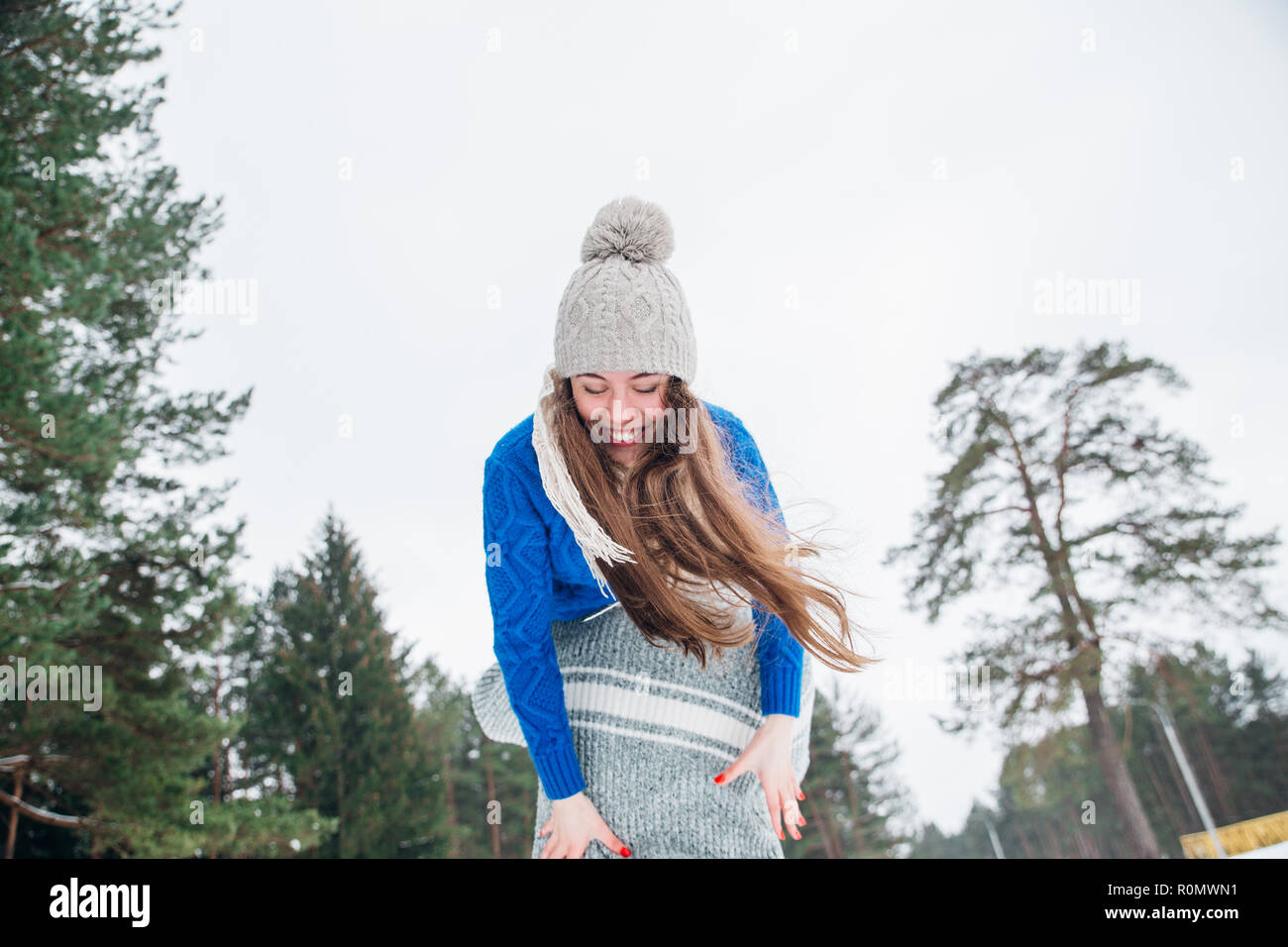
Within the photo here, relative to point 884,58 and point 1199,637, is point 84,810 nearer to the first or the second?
point 1199,637

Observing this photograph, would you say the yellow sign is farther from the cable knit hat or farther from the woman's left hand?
the cable knit hat

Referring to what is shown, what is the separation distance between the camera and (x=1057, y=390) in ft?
44.1

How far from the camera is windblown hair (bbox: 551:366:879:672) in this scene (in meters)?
1.61

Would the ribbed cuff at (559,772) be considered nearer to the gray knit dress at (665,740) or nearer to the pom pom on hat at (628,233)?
the gray knit dress at (665,740)

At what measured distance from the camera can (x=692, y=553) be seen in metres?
1.62

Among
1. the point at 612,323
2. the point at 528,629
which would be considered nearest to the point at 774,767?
the point at 528,629

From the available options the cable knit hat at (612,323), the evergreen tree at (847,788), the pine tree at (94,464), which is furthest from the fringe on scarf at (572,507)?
the evergreen tree at (847,788)

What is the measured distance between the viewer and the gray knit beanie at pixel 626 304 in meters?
1.65

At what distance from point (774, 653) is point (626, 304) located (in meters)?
0.83

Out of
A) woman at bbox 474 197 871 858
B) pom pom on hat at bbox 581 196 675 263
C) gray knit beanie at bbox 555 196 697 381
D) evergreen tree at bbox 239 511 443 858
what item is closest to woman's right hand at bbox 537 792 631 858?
woman at bbox 474 197 871 858

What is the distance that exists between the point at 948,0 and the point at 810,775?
27940mm

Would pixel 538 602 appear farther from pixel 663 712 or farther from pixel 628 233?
pixel 628 233

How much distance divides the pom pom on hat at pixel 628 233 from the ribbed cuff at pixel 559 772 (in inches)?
42.3
